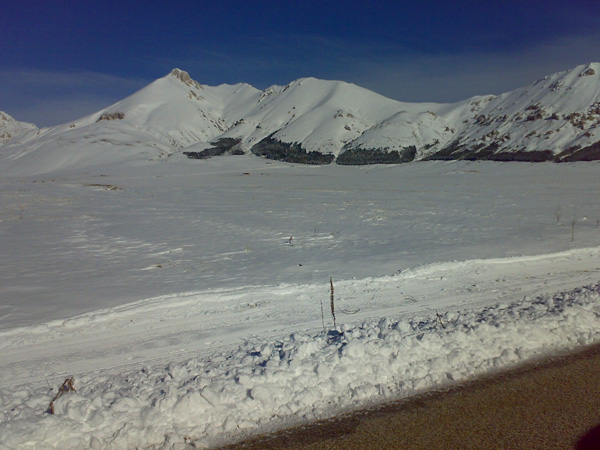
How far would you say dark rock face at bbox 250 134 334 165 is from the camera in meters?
70.8

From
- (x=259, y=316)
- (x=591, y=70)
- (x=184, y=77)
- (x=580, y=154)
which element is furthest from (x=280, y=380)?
(x=184, y=77)

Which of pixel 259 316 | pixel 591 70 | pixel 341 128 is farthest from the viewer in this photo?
pixel 341 128

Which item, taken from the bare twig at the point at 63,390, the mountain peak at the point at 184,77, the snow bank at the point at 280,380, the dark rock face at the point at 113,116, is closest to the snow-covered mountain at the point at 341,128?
the dark rock face at the point at 113,116

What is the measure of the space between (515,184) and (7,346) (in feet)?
106

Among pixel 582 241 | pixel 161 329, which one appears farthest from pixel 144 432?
pixel 582 241

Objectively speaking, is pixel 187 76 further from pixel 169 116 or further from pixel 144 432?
pixel 144 432

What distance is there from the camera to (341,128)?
257ft

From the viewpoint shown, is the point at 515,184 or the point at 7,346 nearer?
the point at 7,346

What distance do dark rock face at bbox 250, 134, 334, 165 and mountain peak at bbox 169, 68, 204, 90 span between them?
79604 mm

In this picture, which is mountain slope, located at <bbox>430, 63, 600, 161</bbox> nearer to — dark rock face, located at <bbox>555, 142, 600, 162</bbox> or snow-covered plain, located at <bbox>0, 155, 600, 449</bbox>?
dark rock face, located at <bbox>555, 142, 600, 162</bbox>

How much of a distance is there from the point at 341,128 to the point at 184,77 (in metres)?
95.0

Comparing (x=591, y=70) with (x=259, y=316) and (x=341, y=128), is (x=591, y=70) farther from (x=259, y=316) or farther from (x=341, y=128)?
(x=259, y=316)

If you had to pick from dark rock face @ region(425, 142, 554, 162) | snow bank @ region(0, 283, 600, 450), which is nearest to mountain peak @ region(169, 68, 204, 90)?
dark rock face @ region(425, 142, 554, 162)

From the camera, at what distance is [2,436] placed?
11.4ft
